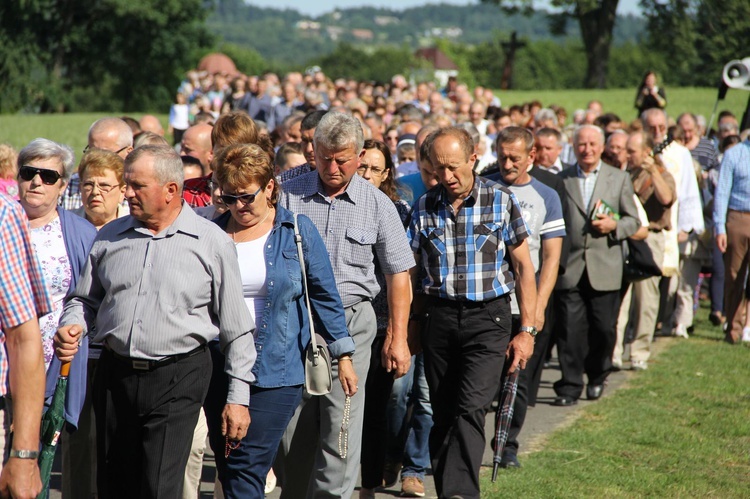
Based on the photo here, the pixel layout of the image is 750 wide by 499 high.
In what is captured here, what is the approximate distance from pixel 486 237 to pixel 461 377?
0.79m

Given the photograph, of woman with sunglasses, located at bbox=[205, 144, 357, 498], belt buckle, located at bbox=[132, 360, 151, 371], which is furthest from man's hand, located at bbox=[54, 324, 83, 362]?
woman with sunglasses, located at bbox=[205, 144, 357, 498]

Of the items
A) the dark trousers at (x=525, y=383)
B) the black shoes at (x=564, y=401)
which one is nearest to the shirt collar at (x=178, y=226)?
the dark trousers at (x=525, y=383)

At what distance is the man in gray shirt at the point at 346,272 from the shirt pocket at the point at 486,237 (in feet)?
1.51

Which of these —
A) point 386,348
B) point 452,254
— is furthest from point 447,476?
point 452,254

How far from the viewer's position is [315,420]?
541cm

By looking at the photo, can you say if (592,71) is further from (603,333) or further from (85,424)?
(85,424)

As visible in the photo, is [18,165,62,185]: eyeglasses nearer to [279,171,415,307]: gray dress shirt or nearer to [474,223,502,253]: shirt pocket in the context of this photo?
[279,171,415,307]: gray dress shirt

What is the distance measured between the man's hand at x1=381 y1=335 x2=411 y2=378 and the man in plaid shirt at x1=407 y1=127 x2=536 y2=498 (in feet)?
1.25

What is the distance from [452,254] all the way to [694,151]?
10515mm

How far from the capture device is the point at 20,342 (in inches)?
129

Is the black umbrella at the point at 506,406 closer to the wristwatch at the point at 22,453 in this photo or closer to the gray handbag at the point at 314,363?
the gray handbag at the point at 314,363

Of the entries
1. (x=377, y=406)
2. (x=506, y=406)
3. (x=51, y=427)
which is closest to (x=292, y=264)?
(x=51, y=427)

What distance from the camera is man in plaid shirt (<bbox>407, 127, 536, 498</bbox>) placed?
5840mm

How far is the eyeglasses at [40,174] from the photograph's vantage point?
5078 millimetres
